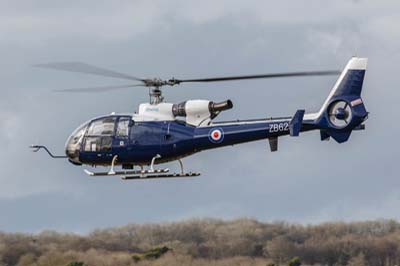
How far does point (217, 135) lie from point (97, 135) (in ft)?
13.9

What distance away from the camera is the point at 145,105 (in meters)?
50.8

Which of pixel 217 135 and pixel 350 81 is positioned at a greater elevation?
pixel 350 81

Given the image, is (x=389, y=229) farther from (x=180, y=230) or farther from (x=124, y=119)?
(x=124, y=119)

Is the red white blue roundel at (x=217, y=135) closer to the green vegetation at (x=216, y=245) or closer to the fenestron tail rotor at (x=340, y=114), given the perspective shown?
the fenestron tail rotor at (x=340, y=114)

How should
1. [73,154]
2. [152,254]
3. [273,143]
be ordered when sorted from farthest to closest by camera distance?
[152,254] → [73,154] → [273,143]

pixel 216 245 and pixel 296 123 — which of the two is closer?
pixel 296 123

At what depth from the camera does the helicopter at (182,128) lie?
4869 centimetres

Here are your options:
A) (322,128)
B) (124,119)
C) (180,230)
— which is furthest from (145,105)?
(180,230)

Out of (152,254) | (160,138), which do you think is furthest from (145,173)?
(152,254)

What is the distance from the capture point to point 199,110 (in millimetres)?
49625

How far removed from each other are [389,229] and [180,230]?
11551 mm

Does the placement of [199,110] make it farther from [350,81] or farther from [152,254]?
[152,254]

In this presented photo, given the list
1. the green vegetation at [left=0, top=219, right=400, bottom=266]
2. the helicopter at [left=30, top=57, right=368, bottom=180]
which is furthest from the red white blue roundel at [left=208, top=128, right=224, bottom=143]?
the green vegetation at [left=0, top=219, right=400, bottom=266]

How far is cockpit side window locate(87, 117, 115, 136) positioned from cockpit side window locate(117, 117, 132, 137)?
248mm
